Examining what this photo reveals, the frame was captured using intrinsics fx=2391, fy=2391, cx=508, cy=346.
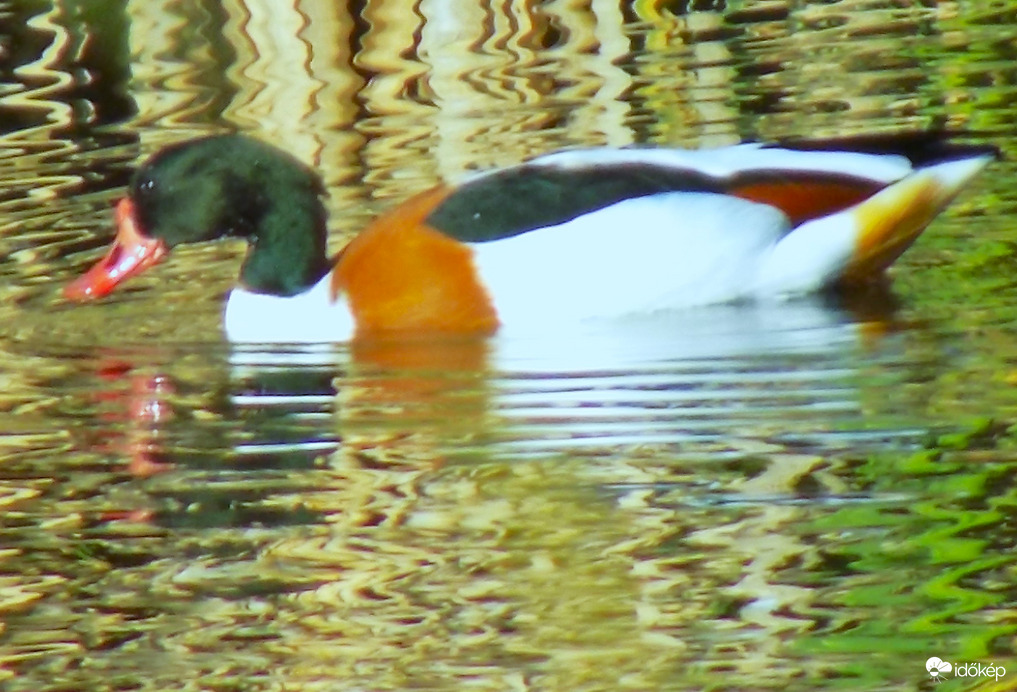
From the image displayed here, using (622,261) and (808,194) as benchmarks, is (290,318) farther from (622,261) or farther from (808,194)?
(808,194)

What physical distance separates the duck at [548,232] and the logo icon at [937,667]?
2.56 metres

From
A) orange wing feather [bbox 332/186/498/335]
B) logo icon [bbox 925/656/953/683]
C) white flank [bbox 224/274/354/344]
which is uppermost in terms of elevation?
logo icon [bbox 925/656/953/683]

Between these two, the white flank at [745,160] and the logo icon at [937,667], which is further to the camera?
the white flank at [745,160]

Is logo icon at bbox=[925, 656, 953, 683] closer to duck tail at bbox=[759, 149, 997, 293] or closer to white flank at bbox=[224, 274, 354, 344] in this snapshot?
duck tail at bbox=[759, 149, 997, 293]

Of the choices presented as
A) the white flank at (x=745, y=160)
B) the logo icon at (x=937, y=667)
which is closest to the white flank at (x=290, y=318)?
the white flank at (x=745, y=160)

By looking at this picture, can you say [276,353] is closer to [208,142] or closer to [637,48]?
[208,142]

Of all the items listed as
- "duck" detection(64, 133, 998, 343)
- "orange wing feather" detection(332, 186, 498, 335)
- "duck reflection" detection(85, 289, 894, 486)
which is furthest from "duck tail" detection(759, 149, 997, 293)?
"orange wing feather" detection(332, 186, 498, 335)

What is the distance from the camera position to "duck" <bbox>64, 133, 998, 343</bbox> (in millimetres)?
6461

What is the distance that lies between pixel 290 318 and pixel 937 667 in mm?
3106

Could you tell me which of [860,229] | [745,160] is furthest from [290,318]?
[860,229]

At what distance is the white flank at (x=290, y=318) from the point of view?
6.60 m

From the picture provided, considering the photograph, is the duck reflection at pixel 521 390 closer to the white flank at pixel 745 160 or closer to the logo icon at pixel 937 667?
the white flank at pixel 745 160

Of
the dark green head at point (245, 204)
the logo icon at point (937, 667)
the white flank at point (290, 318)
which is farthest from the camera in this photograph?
the dark green head at point (245, 204)

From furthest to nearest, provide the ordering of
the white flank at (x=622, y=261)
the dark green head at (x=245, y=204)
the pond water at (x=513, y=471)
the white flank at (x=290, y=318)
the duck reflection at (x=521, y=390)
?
the dark green head at (x=245, y=204) < the white flank at (x=290, y=318) < the white flank at (x=622, y=261) < the duck reflection at (x=521, y=390) < the pond water at (x=513, y=471)
